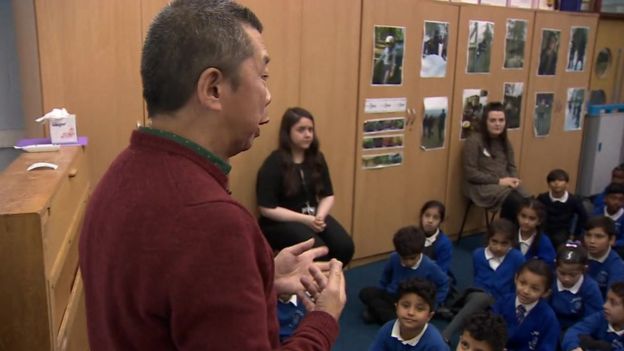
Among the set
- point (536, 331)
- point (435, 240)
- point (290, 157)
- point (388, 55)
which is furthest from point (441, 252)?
point (388, 55)

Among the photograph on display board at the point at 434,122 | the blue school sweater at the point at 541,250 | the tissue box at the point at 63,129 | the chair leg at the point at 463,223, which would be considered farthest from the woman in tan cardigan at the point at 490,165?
the tissue box at the point at 63,129

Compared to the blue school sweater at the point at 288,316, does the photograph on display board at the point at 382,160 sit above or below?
above

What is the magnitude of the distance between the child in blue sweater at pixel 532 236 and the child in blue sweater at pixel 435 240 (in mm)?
487

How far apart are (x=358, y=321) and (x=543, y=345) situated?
40.0 inches

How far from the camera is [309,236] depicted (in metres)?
3.35

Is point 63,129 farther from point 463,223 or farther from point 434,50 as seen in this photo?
point 463,223

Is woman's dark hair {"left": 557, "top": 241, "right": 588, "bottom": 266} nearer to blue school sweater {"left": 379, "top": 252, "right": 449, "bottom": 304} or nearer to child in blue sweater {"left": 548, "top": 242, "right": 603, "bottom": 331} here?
child in blue sweater {"left": 548, "top": 242, "right": 603, "bottom": 331}

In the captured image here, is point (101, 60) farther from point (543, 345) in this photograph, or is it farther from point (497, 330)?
point (543, 345)

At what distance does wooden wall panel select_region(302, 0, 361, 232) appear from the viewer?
3.51 m

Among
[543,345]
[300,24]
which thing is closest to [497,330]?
[543,345]

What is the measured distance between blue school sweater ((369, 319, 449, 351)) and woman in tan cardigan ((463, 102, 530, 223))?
86.9 inches

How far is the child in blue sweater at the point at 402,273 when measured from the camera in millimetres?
3172

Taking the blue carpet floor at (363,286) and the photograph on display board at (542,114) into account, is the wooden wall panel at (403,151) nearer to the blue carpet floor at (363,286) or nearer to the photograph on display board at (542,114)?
the blue carpet floor at (363,286)

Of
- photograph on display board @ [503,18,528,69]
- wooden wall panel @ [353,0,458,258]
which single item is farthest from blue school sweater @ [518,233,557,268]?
photograph on display board @ [503,18,528,69]
